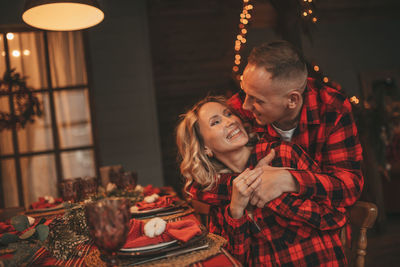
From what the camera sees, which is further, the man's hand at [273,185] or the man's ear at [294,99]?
the man's ear at [294,99]

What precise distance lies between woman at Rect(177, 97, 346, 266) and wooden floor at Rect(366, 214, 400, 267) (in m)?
2.00

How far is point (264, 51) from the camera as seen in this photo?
138 cm

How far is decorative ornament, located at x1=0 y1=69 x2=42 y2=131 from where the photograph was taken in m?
4.19

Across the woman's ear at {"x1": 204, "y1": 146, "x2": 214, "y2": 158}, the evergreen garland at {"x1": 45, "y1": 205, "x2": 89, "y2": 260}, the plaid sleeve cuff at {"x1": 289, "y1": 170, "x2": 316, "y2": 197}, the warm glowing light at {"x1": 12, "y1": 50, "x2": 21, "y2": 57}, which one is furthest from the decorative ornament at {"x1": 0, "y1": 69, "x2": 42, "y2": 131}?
the plaid sleeve cuff at {"x1": 289, "y1": 170, "x2": 316, "y2": 197}

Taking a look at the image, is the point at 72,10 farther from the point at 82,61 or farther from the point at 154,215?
the point at 82,61

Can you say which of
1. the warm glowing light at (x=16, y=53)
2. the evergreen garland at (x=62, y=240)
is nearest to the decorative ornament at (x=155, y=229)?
the evergreen garland at (x=62, y=240)

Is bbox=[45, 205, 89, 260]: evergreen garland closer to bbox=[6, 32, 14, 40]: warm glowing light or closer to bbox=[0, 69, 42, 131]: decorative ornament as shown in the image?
bbox=[0, 69, 42, 131]: decorative ornament

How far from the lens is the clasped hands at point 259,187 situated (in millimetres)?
1245

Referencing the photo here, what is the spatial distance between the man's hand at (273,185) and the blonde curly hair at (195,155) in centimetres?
32

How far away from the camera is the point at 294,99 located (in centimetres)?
142

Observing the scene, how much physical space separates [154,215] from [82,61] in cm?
337

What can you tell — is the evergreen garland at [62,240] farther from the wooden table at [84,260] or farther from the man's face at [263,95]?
the man's face at [263,95]

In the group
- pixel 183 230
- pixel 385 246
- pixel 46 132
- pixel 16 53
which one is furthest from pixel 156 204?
pixel 16 53

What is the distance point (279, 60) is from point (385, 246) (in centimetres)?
282
